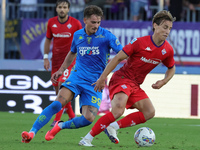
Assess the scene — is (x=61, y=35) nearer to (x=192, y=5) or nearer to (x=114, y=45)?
(x=114, y=45)

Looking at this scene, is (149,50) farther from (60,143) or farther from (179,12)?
(179,12)

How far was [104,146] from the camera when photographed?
6941 millimetres

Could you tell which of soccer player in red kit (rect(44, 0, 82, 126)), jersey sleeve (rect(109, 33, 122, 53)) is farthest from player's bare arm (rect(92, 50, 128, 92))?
soccer player in red kit (rect(44, 0, 82, 126))

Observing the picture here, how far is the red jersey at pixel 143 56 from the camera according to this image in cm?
707

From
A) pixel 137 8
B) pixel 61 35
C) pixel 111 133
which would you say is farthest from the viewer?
pixel 137 8

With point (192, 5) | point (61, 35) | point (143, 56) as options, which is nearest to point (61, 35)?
point (61, 35)

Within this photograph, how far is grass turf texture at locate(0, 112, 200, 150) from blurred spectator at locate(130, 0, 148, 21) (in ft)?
11.6

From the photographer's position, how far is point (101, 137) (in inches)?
324

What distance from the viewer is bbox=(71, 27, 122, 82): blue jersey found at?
23.6 ft

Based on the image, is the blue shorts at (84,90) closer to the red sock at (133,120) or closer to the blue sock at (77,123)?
the blue sock at (77,123)

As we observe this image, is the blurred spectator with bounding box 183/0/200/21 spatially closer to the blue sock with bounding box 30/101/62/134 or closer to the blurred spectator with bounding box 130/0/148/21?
the blurred spectator with bounding box 130/0/148/21

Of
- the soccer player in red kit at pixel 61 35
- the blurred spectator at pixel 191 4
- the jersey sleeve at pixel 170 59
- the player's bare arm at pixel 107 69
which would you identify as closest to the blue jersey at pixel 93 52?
the player's bare arm at pixel 107 69

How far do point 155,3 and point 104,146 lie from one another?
804 centimetres

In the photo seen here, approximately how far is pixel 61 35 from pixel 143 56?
3.06 metres
